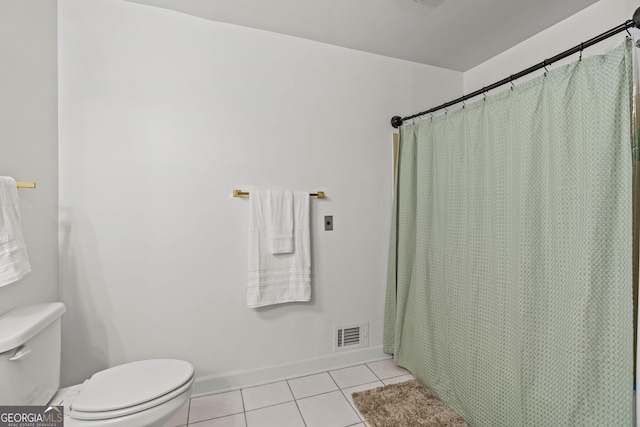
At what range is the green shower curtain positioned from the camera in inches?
42.0

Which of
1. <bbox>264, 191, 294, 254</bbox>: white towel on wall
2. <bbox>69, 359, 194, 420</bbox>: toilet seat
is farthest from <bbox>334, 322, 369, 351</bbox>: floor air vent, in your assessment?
<bbox>69, 359, 194, 420</bbox>: toilet seat

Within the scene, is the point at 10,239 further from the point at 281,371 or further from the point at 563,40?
the point at 563,40

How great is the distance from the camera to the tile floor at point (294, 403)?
1615mm

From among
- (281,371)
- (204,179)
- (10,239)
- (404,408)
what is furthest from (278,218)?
(404,408)

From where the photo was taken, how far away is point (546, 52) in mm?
1913

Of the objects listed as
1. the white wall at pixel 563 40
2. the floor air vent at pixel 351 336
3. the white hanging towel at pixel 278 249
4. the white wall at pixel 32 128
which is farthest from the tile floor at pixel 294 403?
the white wall at pixel 563 40

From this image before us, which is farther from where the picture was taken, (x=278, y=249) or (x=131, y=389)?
(x=278, y=249)

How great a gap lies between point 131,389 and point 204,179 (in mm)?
1122

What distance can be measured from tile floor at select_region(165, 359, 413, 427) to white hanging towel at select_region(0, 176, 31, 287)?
42.8 inches

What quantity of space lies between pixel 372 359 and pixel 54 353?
190 cm

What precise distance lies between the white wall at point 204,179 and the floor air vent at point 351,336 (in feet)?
0.20

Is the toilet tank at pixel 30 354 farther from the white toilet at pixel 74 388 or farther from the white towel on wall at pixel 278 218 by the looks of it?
the white towel on wall at pixel 278 218

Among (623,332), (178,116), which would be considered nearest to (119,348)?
(178,116)

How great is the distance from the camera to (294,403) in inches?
69.7
